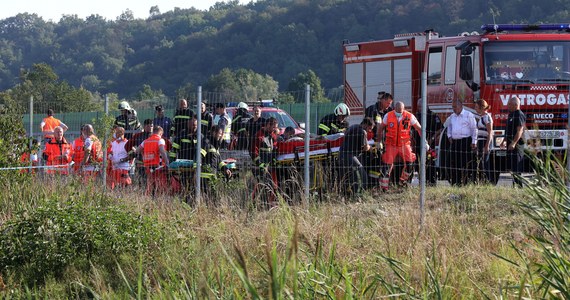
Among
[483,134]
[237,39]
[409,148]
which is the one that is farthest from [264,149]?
[237,39]

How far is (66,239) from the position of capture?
898 cm

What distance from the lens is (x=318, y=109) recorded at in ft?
63.1

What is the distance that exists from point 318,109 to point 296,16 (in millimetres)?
81816

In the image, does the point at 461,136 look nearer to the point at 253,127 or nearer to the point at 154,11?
the point at 253,127

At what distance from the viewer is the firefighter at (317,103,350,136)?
13.7 meters

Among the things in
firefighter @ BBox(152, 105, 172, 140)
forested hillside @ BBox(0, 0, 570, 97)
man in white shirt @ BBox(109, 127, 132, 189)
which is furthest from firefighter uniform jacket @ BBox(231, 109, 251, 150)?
forested hillside @ BBox(0, 0, 570, 97)

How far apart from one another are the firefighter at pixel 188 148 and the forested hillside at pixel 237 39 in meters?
42.0

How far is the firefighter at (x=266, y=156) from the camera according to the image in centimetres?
1204

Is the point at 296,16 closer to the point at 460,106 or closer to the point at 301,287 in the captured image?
the point at 460,106

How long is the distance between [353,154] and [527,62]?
15.2 feet

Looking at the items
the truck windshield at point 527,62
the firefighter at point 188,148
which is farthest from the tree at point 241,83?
the firefighter at point 188,148

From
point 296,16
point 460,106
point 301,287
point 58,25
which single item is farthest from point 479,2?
point 58,25

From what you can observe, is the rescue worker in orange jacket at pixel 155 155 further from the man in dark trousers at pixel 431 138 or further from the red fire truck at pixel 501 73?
the man in dark trousers at pixel 431 138

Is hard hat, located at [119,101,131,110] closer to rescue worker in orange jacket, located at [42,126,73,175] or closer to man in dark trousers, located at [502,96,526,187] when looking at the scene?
rescue worker in orange jacket, located at [42,126,73,175]
